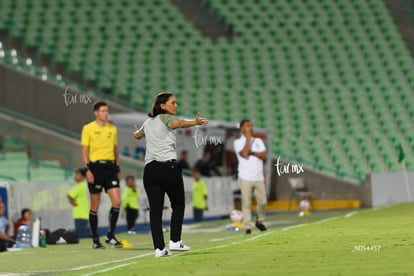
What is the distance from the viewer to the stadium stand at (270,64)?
38750 mm

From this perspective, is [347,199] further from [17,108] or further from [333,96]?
[17,108]

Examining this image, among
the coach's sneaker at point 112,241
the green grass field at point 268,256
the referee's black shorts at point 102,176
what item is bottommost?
the green grass field at point 268,256

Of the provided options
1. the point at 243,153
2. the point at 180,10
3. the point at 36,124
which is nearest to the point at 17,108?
the point at 36,124

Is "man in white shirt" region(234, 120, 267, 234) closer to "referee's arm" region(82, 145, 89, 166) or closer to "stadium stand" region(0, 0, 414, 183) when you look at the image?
"referee's arm" region(82, 145, 89, 166)

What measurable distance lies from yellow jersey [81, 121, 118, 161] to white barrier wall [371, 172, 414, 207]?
63.3 ft

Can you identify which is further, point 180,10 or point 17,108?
point 180,10

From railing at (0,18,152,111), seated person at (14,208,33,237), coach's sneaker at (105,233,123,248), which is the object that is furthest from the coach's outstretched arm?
railing at (0,18,152,111)

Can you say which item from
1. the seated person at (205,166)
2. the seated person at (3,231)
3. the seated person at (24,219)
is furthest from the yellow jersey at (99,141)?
the seated person at (205,166)

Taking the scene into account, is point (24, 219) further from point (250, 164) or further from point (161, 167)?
point (161, 167)

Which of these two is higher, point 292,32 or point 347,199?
point 292,32

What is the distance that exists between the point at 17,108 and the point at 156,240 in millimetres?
20963

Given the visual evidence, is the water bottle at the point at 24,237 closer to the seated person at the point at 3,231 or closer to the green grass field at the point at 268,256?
the seated person at the point at 3,231

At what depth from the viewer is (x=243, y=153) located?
20453 millimetres

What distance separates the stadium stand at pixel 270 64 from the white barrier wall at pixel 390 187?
1449 millimetres
